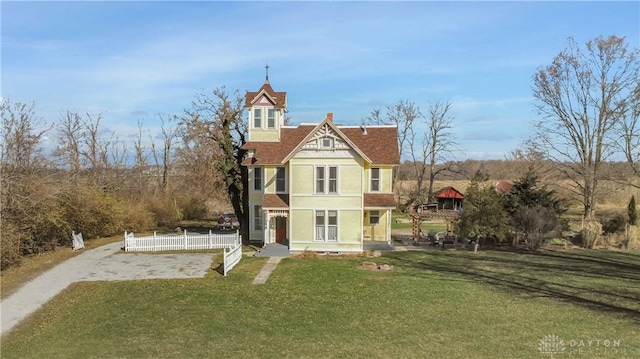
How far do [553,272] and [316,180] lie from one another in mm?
13032

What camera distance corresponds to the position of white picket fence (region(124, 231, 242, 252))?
25984mm

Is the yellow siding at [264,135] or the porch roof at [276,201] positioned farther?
the yellow siding at [264,135]

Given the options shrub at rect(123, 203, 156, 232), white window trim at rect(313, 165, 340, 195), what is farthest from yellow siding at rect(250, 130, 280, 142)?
shrub at rect(123, 203, 156, 232)

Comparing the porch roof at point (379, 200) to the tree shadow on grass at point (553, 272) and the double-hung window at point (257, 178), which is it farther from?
the double-hung window at point (257, 178)

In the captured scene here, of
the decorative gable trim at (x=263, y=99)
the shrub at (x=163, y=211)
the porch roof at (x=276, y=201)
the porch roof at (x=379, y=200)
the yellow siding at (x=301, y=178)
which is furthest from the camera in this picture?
the shrub at (x=163, y=211)

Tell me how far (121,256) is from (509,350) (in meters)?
21.3

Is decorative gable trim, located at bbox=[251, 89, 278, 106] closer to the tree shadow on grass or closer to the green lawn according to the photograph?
the green lawn

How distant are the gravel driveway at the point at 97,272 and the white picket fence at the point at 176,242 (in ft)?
3.15

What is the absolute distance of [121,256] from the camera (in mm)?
24406

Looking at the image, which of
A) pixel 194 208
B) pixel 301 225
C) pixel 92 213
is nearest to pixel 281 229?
pixel 301 225

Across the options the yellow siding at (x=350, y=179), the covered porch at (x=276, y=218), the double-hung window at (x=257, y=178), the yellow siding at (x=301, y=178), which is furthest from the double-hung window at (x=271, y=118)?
the yellow siding at (x=350, y=179)

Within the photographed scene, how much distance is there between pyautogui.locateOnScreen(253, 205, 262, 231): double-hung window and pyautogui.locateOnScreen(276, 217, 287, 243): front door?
6.25 feet

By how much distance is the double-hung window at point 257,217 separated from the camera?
2864 centimetres

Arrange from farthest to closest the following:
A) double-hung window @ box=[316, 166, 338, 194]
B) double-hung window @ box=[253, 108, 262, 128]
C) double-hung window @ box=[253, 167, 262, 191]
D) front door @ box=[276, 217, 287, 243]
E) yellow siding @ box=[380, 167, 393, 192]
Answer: double-hung window @ box=[253, 167, 262, 191] < double-hung window @ box=[253, 108, 262, 128] < front door @ box=[276, 217, 287, 243] < yellow siding @ box=[380, 167, 393, 192] < double-hung window @ box=[316, 166, 338, 194]
